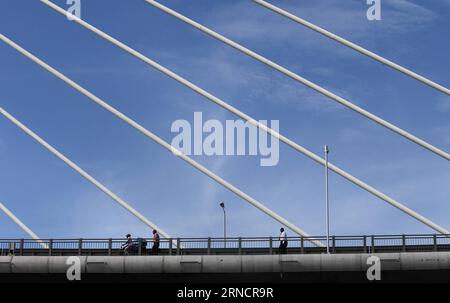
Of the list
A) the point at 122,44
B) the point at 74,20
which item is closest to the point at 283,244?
the point at 122,44

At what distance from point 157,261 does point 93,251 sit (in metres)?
5.43

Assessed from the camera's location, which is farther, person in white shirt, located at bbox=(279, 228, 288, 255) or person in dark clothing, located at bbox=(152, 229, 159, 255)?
person in dark clothing, located at bbox=(152, 229, 159, 255)

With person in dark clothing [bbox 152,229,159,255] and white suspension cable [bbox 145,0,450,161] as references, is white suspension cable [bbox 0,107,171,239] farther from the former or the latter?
white suspension cable [bbox 145,0,450,161]

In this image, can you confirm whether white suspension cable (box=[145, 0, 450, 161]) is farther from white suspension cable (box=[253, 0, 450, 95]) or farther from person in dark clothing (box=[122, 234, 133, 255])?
person in dark clothing (box=[122, 234, 133, 255])

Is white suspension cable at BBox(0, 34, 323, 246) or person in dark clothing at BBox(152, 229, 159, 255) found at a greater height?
white suspension cable at BBox(0, 34, 323, 246)

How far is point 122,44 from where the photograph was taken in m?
45.2

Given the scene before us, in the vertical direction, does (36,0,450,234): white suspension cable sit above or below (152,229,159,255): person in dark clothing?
above

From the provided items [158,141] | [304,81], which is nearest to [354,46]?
[304,81]

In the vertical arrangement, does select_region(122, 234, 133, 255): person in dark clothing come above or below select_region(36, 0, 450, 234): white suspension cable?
below

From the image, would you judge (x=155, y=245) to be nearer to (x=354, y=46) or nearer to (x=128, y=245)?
(x=128, y=245)

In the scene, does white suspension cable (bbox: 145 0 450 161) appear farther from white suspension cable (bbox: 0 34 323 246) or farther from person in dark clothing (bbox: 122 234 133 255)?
person in dark clothing (bbox: 122 234 133 255)

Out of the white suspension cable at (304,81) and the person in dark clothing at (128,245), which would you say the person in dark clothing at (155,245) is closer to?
the person in dark clothing at (128,245)
